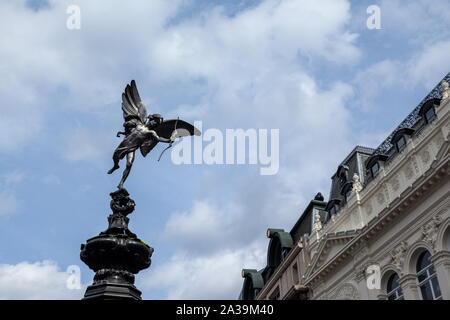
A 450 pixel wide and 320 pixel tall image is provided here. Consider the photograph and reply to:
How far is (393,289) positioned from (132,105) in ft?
69.7

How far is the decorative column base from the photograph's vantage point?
7.30 m

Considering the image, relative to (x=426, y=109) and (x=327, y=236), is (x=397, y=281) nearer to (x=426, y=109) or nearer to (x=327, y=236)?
(x=327, y=236)

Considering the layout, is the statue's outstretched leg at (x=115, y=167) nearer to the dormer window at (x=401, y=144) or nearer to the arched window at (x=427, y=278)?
the arched window at (x=427, y=278)

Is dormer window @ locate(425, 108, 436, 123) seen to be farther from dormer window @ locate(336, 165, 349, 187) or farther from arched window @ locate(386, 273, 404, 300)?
dormer window @ locate(336, 165, 349, 187)

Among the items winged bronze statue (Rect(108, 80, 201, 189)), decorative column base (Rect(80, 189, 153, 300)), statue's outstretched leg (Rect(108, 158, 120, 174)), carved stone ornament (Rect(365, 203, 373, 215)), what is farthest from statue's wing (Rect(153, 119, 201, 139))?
carved stone ornament (Rect(365, 203, 373, 215))

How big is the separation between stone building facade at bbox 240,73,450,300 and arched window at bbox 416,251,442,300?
48 mm

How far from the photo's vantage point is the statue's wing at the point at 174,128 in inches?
370

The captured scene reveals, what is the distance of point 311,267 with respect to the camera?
108ft

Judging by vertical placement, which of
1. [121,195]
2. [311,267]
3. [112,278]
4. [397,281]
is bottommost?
[112,278]

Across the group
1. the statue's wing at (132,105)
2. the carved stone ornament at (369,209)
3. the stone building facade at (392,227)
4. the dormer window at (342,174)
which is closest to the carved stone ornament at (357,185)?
the stone building facade at (392,227)

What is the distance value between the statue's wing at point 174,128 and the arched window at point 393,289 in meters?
19.7
